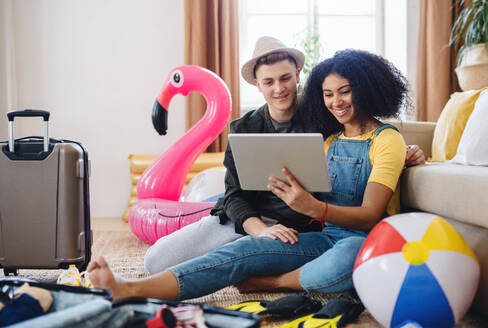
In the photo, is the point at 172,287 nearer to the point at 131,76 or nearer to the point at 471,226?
the point at 471,226

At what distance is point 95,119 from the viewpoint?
3.53m

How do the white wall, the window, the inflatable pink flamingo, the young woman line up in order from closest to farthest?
1. the young woman
2. the inflatable pink flamingo
3. the white wall
4. the window

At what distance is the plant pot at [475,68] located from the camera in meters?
2.71

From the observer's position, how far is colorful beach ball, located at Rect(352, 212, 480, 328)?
1023mm

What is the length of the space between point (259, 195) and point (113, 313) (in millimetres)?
846

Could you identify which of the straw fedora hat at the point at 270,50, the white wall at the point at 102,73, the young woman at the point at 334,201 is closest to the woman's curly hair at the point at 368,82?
the young woman at the point at 334,201

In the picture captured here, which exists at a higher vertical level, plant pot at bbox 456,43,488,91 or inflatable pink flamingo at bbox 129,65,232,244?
plant pot at bbox 456,43,488,91

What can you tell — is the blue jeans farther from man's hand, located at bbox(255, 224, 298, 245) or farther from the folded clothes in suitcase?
the folded clothes in suitcase

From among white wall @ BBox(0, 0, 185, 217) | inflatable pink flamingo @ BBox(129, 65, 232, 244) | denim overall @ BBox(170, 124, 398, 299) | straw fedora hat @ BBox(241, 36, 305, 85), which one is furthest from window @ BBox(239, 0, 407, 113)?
denim overall @ BBox(170, 124, 398, 299)

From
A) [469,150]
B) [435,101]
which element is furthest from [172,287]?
[435,101]

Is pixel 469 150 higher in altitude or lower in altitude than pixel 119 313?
higher

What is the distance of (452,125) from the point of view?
199 cm

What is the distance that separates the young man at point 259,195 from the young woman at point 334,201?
0.08 m

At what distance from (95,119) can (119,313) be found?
286cm
